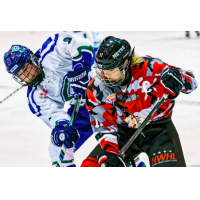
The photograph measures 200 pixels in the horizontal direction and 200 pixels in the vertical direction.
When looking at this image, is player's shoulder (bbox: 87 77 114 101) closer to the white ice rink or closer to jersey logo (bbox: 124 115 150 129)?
jersey logo (bbox: 124 115 150 129)

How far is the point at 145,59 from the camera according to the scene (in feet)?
7.81

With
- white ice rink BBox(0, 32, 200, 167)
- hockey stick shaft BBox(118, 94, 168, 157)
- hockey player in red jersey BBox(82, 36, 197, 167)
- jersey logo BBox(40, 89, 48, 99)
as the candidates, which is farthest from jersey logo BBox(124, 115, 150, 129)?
jersey logo BBox(40, 89, 48, 99)

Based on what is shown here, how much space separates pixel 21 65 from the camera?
9.54 feet

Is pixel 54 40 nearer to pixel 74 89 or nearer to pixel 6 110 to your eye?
pixel 74 89

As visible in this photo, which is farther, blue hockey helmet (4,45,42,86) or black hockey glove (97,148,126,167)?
blue hockey helmet (4,45,42,86)

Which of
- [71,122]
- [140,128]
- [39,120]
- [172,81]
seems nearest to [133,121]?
[140,128]

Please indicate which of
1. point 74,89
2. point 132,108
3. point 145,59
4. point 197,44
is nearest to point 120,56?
point 145,59

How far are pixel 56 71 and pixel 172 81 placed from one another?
48.3 inches

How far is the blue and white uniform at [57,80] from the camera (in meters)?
3.05

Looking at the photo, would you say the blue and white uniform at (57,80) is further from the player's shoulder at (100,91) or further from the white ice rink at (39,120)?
the player's shoulder at (100,91)

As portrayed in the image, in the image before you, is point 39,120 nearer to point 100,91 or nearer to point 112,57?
point 100,91

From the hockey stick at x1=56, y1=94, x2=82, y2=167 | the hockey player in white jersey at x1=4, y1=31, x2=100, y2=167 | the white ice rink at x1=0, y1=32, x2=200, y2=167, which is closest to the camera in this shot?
the hockey stick at x1=56, y1=94, x2=82, y2=167

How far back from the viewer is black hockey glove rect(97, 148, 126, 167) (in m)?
2.29

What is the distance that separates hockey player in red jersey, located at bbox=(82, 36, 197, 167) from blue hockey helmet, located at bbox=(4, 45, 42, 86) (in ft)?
2.32
